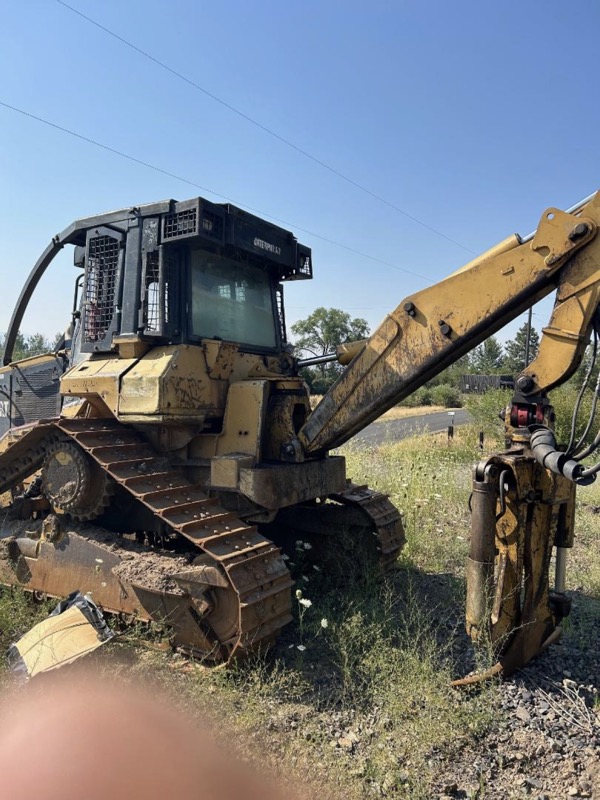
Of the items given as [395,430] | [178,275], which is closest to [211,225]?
Result: [178,275]

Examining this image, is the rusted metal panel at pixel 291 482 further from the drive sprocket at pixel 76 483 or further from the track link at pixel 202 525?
the drive sprocket at pixel 76 483

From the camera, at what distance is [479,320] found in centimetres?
427

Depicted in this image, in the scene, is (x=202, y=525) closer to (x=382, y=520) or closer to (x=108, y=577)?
(x=108, y=577)

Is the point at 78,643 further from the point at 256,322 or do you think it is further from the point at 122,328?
the point at 256,322

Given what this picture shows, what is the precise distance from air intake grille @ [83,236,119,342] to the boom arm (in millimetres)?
2132

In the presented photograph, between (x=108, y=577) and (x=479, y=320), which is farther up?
(x=479, y=320)

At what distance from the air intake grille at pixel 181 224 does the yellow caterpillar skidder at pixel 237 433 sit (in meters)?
0.02

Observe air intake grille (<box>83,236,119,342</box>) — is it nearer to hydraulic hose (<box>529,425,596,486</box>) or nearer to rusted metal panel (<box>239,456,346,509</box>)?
rusted metal panel (<box>239,456,346,509</box>)

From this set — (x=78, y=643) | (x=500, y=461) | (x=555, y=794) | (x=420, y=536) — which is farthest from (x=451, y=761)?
(x=420, y=536)

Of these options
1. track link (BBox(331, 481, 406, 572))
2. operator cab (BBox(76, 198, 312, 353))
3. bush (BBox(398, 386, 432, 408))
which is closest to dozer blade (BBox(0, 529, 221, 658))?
operator cab (BBox(76, 198, 312, 353))

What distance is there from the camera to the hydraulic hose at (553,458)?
3304 mm

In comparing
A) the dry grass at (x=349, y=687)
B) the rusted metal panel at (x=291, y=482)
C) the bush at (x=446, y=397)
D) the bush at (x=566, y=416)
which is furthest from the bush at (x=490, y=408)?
the bush at (x=446, y=397)

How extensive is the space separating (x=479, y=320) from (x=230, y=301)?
2.52m

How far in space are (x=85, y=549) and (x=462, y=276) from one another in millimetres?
3704
